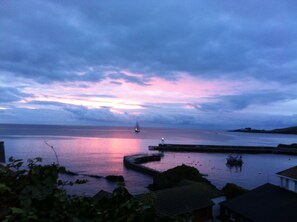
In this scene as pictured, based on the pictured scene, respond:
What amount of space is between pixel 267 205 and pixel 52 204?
24539 millimetres

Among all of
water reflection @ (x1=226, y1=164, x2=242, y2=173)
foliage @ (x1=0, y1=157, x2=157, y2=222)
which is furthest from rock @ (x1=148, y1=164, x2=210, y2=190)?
foliage @ (x1=0, y1=157, x2=157, y2=222)

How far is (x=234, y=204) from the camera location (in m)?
27.1

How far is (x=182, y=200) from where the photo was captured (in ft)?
89.7

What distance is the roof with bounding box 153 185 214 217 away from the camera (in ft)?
83.8

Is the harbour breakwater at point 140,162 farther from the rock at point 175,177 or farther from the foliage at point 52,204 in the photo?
the foliage at point 52,204

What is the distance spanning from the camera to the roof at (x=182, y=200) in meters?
25.5

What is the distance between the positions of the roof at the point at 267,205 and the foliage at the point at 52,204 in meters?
21.8

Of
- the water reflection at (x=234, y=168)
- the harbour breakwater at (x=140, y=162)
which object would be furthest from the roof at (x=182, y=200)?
the water reflection at (x=234, y=168)

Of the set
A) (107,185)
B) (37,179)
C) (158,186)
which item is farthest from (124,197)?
(107,185)

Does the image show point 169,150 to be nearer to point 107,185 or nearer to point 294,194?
point 107,185

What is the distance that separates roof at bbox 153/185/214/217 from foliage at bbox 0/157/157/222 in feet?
71.8

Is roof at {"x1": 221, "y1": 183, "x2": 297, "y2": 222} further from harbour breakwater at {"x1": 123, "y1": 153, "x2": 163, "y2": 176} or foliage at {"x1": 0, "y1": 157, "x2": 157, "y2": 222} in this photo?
harbour breakwater at {"x1": 123, "y1": 153, "x2": 163, "y2": 176}

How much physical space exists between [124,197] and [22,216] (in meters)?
1.43

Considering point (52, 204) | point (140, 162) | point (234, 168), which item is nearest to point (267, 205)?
point (52, 204)
